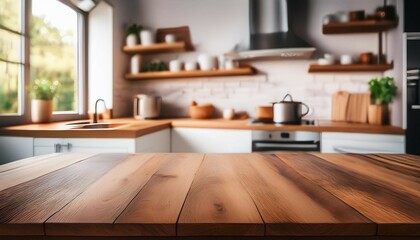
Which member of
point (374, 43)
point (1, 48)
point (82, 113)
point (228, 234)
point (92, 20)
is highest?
point (92, 20)

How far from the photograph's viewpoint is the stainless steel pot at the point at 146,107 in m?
2.95

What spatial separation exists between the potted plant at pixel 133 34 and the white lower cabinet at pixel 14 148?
164 centimetres

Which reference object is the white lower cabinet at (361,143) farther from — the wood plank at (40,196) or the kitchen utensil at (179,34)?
the wood plank at (40,196)

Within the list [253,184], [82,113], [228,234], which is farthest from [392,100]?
[82,113]

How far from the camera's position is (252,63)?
3221 mm

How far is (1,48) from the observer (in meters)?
2.09

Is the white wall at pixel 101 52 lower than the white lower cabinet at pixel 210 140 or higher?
higher

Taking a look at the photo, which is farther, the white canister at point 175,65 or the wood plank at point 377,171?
the white canister at point 175,65

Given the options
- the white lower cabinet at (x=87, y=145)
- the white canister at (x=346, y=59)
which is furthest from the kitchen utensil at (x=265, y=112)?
the white lower cabinet at (x=87, y=145)

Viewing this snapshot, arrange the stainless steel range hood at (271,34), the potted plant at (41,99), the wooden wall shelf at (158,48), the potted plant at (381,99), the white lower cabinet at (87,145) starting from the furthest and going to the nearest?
Result: the wooden wall shelf at (158,48), the stainless steel range hood at (271,34), the potted plant at (381,99), the potted plant at (41,99), the white lower cabinet at (87,145)

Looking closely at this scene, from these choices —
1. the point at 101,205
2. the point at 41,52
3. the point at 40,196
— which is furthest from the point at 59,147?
the point at 101,205

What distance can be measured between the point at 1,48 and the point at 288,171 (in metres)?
2.22

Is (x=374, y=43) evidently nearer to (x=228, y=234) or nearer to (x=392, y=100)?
(x=392, y=100)

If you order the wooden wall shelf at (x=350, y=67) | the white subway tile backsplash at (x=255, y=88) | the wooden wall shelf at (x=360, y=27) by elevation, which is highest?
the wooden wall shelf at (x=360, y=27)
